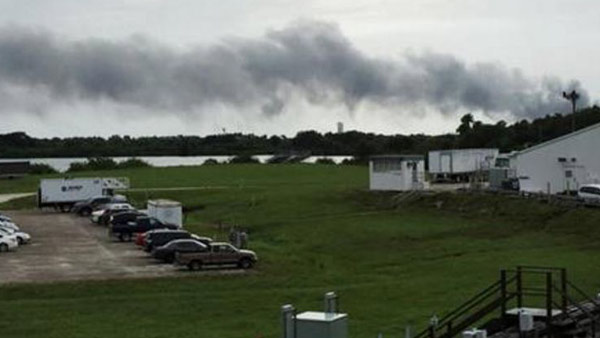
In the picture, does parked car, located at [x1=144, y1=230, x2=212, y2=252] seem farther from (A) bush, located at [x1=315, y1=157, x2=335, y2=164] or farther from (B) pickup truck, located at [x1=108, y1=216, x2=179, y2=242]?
(A) bush, located at [x1=315, y1=157, x2=335, y2=164]

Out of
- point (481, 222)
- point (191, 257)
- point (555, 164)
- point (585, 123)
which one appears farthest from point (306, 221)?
point (585, 123)

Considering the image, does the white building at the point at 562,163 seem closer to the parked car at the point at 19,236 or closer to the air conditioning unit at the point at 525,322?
the parked car at the point at 19,236

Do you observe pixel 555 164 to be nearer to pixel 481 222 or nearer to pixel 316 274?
pixel 481 222

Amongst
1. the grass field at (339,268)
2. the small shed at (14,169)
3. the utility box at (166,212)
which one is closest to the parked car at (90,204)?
the grass field at (339,268)

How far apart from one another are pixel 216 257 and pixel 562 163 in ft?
123

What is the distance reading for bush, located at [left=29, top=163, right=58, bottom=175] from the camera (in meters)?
159

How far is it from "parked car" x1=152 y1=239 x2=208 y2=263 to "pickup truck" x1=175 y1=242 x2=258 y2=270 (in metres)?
0.84

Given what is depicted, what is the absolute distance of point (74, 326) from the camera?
30484 millimetres

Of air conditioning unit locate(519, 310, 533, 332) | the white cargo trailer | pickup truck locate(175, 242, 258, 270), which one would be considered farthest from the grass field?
the white cargo trailer

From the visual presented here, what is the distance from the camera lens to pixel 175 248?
48.1 meters

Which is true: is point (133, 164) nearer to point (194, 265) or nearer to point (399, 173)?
point (399, 173)

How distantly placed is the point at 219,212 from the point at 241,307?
52.0 meters

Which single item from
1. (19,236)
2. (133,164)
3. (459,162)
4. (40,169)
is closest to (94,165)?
(133,164)

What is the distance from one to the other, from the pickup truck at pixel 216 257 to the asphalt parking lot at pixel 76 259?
607 mm
